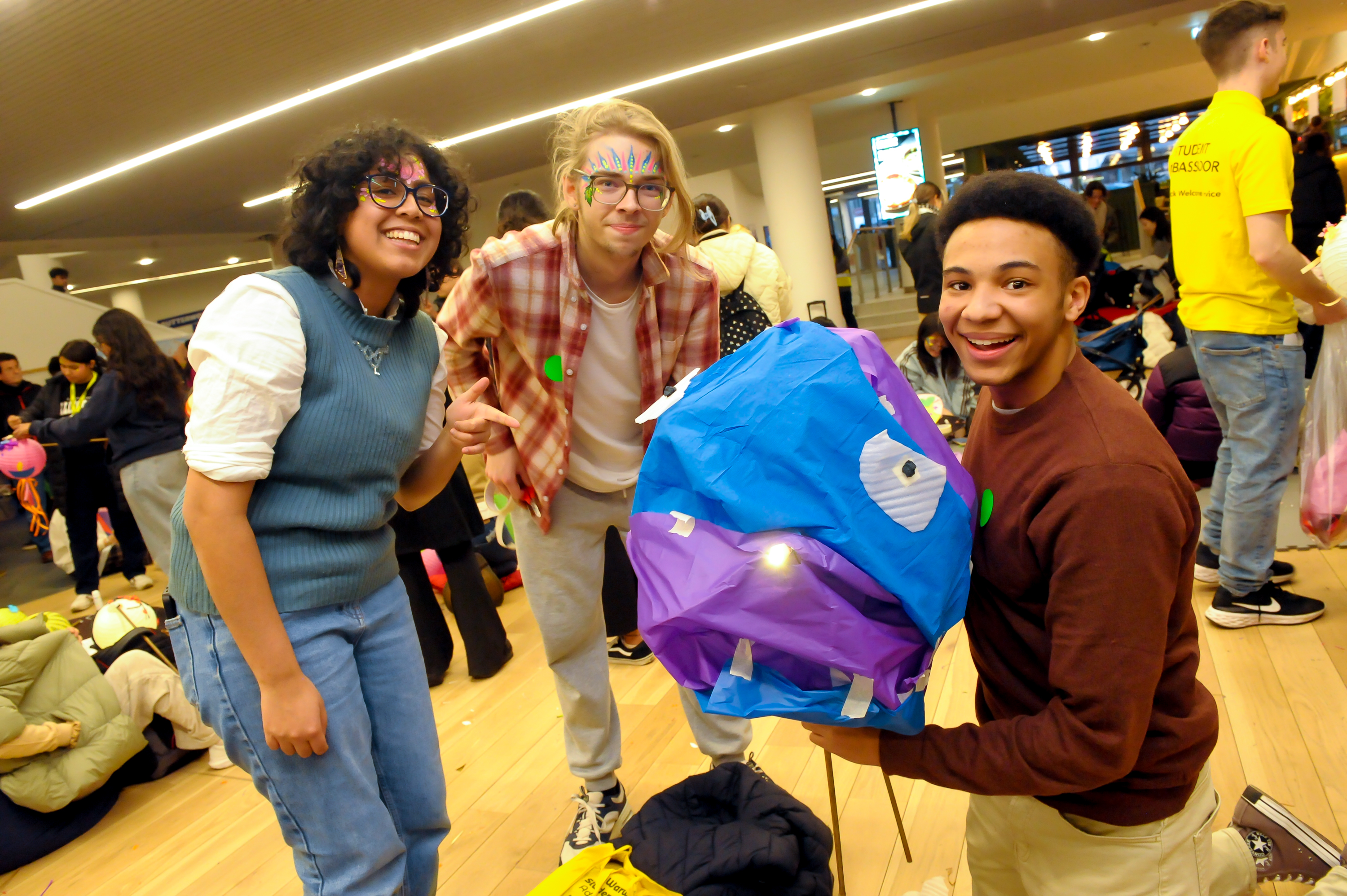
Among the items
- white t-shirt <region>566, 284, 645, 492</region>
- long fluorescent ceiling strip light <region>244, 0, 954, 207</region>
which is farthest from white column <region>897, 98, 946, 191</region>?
white t-shirt <region>566, 284, 645, 492</region>

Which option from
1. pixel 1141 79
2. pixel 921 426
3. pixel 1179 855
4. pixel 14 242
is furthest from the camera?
pixel 1141 79

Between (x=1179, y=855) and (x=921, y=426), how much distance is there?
714mm

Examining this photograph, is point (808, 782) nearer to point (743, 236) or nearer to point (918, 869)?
point (918, 869)

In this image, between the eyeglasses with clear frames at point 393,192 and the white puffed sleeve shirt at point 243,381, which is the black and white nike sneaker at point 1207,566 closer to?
the eyeglasses with clear frames at point 393,192

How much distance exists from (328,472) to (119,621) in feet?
9.26

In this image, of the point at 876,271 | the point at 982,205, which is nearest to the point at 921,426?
the point at 982,205

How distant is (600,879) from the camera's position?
1.62 m

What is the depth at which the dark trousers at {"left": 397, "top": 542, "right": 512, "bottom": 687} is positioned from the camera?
328cm

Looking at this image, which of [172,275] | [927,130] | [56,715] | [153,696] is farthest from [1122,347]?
[172,275]

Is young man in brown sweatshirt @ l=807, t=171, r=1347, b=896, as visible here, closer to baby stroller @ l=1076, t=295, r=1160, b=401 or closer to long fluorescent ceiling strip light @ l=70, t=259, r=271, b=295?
baby stroller @ l=1076, t=295, r=1160, b=401

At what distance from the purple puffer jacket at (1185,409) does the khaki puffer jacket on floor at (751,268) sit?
181 centimetres

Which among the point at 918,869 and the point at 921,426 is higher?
the point at 921,426

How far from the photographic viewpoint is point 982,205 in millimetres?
997

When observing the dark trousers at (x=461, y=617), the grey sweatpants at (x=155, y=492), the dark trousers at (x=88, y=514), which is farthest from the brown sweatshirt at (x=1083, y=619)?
the dark trousers at (x=88, y=514)
